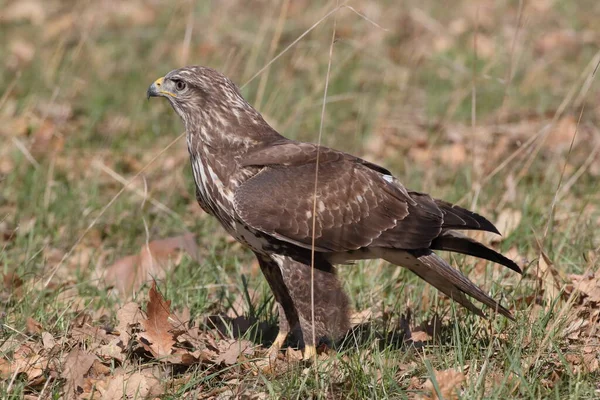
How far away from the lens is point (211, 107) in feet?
14.8

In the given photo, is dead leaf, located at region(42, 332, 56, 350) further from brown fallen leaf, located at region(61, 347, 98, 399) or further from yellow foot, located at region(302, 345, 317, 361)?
yellow foot, located at region(302, 345, 317, 361)

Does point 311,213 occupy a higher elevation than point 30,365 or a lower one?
higher

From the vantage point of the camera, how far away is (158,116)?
777cm

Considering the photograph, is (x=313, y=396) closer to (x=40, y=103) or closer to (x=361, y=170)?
(x=361, y=170)

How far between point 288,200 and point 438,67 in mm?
5449

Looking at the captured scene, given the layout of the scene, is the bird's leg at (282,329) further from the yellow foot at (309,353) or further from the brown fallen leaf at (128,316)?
the brown fallen leaf at (128,316)

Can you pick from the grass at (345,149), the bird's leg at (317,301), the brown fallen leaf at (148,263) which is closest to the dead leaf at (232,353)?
the grass at (345,149)

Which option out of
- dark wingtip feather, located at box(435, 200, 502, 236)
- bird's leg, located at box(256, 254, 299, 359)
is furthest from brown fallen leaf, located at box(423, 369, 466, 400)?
bird's leg, located at box(256, 254, 299, 359)

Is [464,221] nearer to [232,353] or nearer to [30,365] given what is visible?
[232,353]

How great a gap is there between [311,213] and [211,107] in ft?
2.47

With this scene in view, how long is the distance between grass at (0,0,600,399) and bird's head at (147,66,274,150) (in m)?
0.94

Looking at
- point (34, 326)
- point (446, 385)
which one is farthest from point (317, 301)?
point (34, 326)

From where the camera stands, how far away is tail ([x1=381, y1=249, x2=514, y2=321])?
419cm

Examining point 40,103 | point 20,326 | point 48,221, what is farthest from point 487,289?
point 40,103
